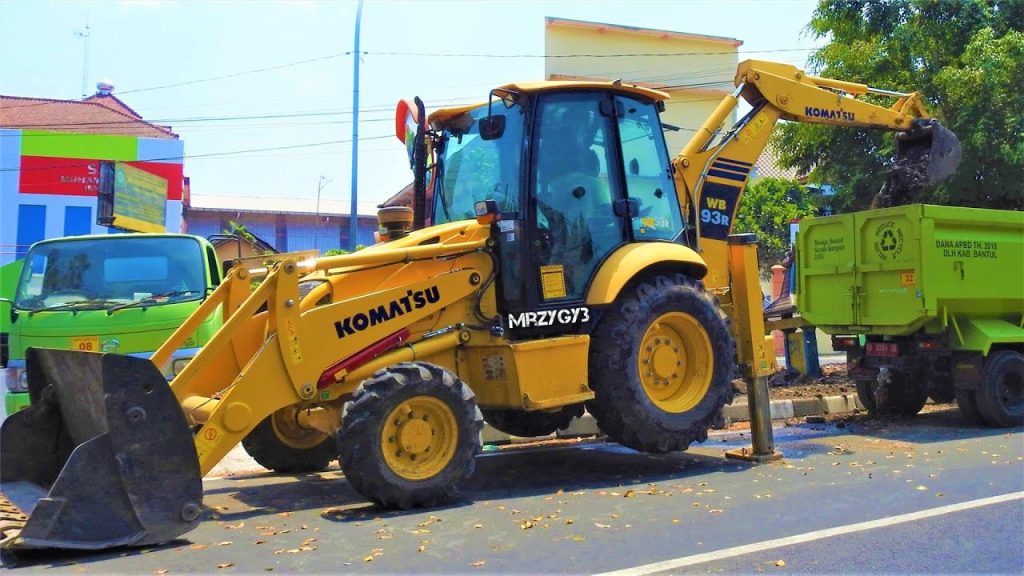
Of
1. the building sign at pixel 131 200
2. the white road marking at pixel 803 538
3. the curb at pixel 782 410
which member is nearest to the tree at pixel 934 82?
the curb at pixel 782 410

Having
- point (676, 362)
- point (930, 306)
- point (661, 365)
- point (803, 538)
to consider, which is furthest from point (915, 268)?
point (803, 538)

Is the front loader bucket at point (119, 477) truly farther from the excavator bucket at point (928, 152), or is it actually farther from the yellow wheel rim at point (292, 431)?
the excavator bucket at point (928, 152)

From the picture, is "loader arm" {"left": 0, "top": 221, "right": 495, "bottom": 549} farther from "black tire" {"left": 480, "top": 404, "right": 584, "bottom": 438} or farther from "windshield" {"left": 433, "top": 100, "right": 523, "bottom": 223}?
"black tire" {"left": 480, "top": 404, "right": 584, "bottom": 438}

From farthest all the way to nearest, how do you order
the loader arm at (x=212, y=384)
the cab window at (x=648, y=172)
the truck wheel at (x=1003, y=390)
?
1. the truck wheel at (x=1003, y=390)
2. the cab window at (x=648, y=172)
3. the loader arm at (x=212, y=384)

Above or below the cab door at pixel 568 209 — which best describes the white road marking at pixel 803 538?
below

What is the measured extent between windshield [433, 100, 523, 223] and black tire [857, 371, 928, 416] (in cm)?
594

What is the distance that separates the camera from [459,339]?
6.99 meters

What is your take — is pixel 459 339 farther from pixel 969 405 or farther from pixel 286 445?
pixel 969 405

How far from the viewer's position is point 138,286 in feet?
29.1

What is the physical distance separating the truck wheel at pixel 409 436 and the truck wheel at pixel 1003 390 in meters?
6.64

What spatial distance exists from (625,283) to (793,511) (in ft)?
7.08

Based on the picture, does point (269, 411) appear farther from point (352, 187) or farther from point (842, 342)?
point (352, 187)

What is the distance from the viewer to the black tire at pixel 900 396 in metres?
11.0

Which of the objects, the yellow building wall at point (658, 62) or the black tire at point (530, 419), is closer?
the black tire at point (530, 419)
